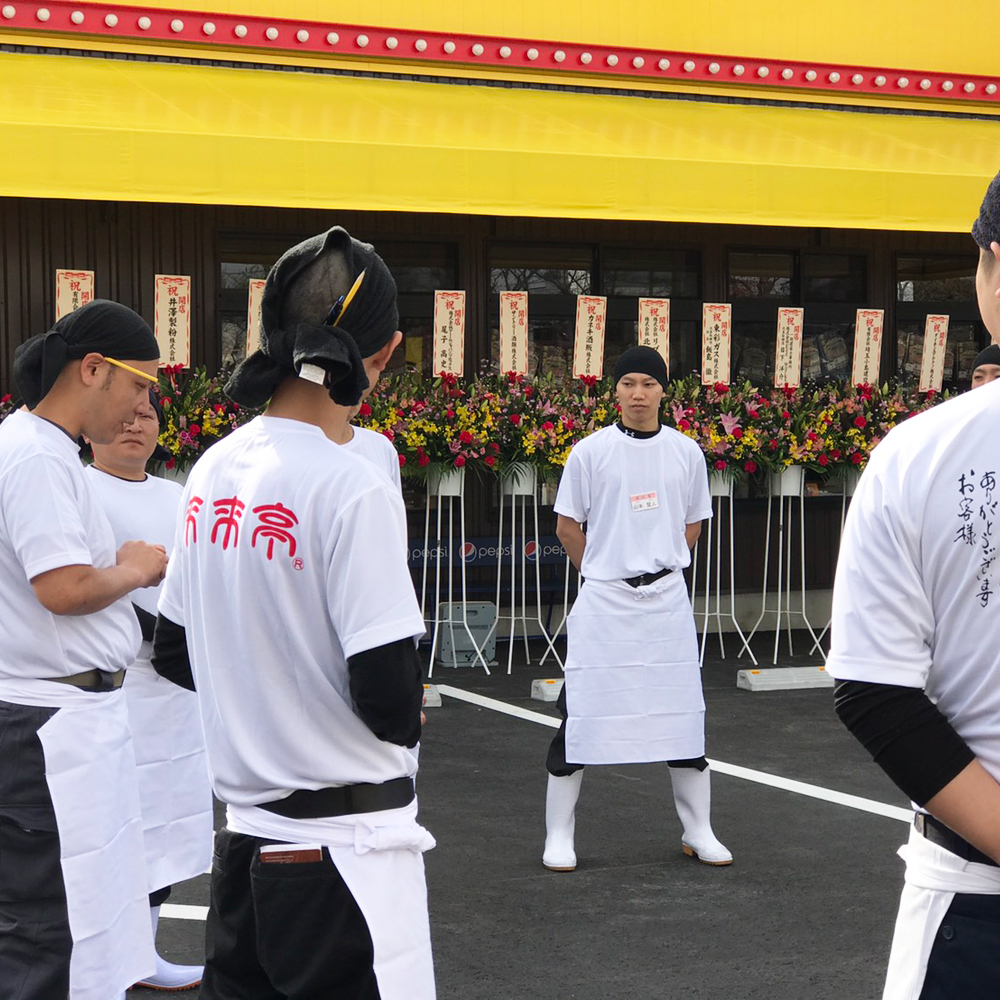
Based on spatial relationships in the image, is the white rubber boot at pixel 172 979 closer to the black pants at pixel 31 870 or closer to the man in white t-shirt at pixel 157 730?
the man in white t-shirt at pixel 157 730

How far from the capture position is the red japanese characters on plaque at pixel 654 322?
10648 mm

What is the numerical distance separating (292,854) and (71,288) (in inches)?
319

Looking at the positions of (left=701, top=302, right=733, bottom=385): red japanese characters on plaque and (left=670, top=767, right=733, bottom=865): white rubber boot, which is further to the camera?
(left=701, top=302, right=733, bottom=385): red japanese characters on plaque

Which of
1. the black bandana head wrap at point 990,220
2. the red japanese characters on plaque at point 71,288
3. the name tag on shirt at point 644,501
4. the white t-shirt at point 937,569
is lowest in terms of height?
the name tag on shirt at point 644,501

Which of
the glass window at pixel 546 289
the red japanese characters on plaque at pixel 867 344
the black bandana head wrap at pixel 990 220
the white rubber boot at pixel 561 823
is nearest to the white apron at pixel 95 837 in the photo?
the black bandana head wrap at pixel 990 220

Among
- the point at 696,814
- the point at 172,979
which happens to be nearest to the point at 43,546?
the point at 172,979

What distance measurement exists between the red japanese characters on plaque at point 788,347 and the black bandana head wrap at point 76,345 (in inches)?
320

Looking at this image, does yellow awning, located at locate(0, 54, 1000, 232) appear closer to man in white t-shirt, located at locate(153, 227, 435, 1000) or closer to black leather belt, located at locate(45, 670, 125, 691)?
black leather belt, located at locate(45, 670, 125, 691)

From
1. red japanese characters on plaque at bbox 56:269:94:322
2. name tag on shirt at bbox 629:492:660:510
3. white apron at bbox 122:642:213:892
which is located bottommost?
white apron at bbox 122:642:213:892

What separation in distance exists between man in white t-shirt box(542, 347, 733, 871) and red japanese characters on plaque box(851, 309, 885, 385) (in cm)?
573

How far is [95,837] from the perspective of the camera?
3184 millimetres

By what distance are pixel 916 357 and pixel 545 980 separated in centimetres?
924

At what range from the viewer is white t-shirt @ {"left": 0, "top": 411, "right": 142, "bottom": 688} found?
308 cm

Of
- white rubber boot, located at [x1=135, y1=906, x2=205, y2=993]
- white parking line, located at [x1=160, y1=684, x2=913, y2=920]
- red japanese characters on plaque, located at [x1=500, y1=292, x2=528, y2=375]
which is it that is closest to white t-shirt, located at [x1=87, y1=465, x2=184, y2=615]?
white rubber boot, located at [x1=135, y1=906, x2=205, y2=993]
